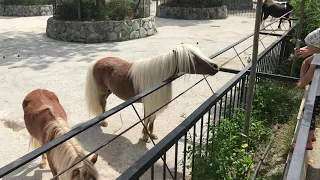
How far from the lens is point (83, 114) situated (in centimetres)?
511

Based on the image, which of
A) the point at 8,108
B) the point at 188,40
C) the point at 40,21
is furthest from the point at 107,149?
the point at 40,21

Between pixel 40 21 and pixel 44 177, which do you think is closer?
pixel 44 177

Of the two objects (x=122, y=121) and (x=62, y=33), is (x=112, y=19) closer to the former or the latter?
(x=62, y=33)

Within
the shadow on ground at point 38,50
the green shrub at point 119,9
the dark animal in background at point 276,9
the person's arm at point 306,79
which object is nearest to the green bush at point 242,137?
the person's arm at point 306,79

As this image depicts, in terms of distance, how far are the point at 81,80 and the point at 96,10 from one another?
5586 millimetres

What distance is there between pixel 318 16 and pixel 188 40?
18.8 ft

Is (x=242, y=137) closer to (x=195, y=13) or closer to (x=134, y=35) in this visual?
(x=134, y=35)

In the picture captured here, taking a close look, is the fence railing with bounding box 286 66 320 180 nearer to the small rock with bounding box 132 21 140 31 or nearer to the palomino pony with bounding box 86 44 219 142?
the palomino pony with bounding box 86 44 219 142

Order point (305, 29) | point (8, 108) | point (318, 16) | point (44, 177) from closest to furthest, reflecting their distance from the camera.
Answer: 1. point (44, 177)
2. point (8, 108)
3. point (318, 16)
4. point (305, 29)

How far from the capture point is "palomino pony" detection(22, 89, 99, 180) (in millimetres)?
2248

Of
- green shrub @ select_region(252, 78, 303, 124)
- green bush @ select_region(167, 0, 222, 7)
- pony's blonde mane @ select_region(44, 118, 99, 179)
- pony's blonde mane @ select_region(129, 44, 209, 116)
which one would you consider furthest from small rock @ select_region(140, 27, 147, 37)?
pony's blonde mane @ select_region(44, 118, 99, 179)

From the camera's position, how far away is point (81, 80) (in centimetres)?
677

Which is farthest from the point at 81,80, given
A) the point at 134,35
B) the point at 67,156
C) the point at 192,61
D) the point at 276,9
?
the point at 276,9

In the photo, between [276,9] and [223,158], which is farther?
[276,9]
